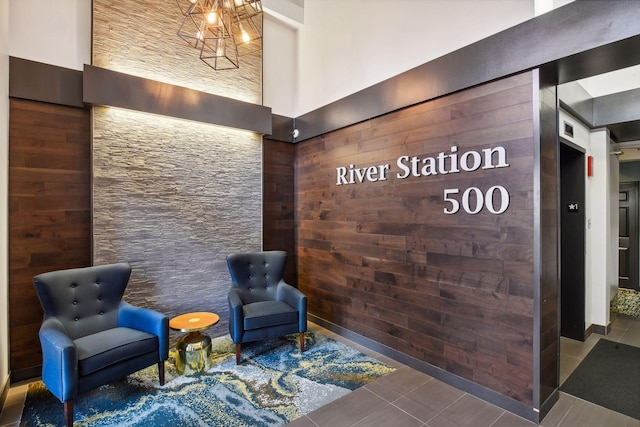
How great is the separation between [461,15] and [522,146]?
139cm

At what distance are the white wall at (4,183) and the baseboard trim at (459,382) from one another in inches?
132

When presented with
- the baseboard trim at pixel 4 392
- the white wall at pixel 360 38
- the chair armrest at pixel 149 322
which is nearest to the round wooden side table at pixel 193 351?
the chair armrest at pixel 149 322

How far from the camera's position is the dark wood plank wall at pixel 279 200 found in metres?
4.60

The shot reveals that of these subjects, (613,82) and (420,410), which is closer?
(420,410)

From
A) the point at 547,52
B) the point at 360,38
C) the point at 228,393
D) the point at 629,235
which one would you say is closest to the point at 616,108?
the point at 547,52

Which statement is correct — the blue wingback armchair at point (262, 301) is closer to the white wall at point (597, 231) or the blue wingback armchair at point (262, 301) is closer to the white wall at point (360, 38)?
the white wall at point (360, 38)

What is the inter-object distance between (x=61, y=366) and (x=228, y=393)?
1.27 meters

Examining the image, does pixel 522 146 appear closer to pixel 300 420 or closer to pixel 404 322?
pixel 404 322

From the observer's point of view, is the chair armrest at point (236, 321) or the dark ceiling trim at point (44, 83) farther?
the chair armrest at point (236, 321)

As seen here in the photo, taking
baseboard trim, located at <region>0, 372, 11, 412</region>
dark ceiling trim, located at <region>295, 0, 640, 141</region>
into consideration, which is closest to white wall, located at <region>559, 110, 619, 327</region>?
dark ceiling trim, located at <region>295, 0, 640, 141</region>

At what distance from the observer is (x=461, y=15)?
2805 millimetres

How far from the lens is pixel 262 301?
386cm

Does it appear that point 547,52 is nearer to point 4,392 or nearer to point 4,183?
point 4,183

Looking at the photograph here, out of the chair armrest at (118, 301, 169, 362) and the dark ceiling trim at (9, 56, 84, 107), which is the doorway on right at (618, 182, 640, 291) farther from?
the dark ceiling trim at (9, 56, 84, 107)
